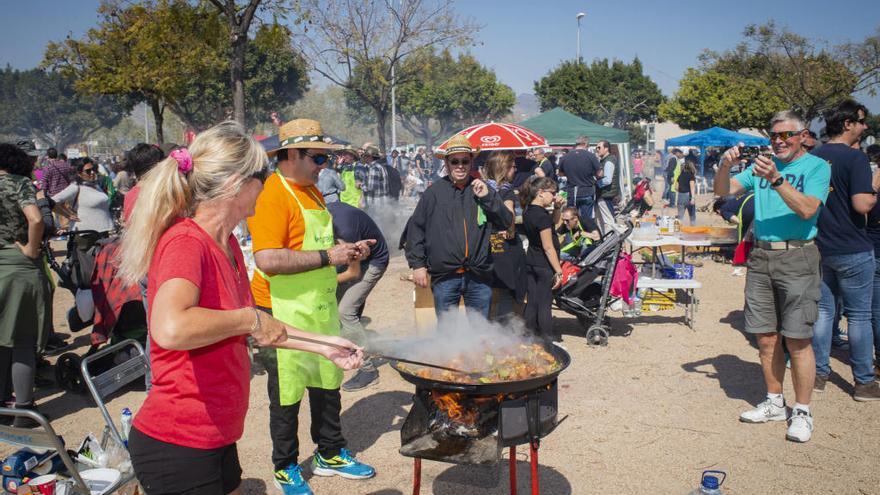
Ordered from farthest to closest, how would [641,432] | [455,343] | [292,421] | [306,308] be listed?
[641,432], [455,343], [292,421], [306,308]

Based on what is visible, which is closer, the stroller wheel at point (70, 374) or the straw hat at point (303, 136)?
the straw hat at point (303, 136)

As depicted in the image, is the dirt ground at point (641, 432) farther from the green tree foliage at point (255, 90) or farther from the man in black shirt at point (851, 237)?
the green tree foliage at point (255, 90)

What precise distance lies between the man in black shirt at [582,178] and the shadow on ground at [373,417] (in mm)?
7624

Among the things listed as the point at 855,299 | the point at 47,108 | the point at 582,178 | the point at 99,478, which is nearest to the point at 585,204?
the point at 582,178

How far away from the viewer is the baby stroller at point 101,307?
5.61 meters

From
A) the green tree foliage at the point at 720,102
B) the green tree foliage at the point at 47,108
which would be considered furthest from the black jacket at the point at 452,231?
the green tree foliage at the point at 47,108

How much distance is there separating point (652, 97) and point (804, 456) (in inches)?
1987

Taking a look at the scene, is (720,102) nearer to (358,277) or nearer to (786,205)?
(786,205)

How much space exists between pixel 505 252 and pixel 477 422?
2761 mm

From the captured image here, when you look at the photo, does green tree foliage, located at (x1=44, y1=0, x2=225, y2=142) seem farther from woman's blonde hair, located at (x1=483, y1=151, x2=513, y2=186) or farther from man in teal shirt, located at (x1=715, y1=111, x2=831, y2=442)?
man in teal shirt, located at (x1=715, y1=111, x2=831, y2=442)

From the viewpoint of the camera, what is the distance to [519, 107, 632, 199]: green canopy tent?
18219 millimetres

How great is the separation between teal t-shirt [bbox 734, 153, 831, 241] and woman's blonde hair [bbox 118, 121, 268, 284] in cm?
360

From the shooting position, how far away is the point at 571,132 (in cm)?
1844

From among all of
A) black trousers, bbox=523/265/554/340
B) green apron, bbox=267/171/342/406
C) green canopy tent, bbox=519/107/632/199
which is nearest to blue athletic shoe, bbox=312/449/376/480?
green apron, bbox=267/171/342/406
